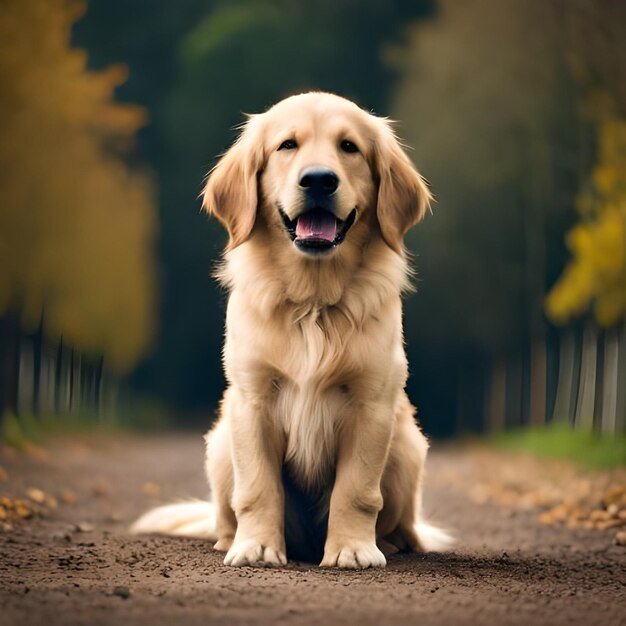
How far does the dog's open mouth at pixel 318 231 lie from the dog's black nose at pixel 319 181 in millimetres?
111

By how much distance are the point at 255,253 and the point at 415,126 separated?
1183cm

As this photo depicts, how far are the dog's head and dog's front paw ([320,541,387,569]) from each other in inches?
46.4

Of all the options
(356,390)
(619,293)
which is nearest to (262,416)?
(356,390)

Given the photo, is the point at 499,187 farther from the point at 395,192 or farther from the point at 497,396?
the point at 395,192

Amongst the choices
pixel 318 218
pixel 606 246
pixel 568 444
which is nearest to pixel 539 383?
pixel 568 444

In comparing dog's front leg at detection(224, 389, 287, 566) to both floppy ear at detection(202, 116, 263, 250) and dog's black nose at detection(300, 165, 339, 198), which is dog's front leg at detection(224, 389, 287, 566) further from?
dog's black nose at detection(300, 165, 339, 198)

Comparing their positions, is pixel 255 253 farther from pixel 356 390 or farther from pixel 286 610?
pixel 286 610

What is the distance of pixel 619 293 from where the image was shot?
33.5ft

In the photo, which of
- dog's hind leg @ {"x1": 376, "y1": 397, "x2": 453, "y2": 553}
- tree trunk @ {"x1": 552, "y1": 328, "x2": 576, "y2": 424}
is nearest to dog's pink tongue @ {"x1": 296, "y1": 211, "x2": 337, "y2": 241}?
dog's hind leg @ {"x1": 376, "y1": 397, "x2": 453, "y2": 553}

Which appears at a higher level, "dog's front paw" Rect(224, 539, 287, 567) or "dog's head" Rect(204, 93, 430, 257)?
"dog's head" Rect(204, 93, 430, 257)

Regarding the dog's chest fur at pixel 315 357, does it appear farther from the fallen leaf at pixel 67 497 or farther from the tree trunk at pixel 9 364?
the tree trunk at pixel 9 364

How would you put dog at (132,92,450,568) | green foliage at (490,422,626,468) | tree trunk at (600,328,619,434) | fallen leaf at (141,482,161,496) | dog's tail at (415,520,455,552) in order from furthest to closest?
tree trunk at (600,328,619,434), green foliage at (490,422,626,468), fallen leaf at (141,482,161,496), dog's tail at (415,520,455,552), dog at (132,92,450,568)

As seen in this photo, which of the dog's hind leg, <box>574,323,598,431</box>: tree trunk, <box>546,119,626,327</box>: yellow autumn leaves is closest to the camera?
the dog's hind leg

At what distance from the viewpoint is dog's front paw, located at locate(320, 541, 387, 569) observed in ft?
12.5
